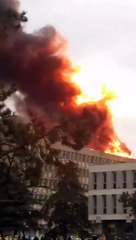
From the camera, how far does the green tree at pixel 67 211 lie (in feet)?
266

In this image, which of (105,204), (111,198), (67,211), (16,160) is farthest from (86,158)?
(16,160)

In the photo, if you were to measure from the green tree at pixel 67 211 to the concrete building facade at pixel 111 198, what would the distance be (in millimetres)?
8128

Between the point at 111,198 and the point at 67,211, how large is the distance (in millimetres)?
14233

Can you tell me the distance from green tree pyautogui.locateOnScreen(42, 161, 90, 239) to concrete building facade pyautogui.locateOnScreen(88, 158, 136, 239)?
8128 mm

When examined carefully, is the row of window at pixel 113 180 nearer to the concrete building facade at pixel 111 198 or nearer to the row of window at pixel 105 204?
the concrete building facade at pixel 111 198

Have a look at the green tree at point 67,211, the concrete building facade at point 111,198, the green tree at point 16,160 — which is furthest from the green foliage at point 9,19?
the concrete building facade at point 111,198

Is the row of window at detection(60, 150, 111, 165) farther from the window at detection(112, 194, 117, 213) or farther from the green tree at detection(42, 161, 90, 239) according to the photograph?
the green tree at detection(42, 161, 90, 239)

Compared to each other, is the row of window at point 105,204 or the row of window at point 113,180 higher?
the row of window at point 113,180

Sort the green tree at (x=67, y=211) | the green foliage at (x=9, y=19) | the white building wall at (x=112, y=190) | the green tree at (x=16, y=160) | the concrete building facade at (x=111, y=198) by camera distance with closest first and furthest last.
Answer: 1. the green foliage at (x=9, y=19)
2. the green tree at (x=16, y=160)
3. the green tree at (x=67, y=211)
4. the concrete building facade at (x=111, y=198)
5. the white building wall at (x=112, y=190)

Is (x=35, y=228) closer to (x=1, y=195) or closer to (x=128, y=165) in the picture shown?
(x=1, y=195)

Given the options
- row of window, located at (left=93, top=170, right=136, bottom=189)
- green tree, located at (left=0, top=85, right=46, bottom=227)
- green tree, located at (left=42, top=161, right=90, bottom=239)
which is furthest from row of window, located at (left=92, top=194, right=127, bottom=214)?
green tree, located at (left=0, top=85, right=46, bottom=227)

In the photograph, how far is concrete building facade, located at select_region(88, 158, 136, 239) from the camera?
93938 mm

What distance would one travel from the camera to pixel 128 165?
3797 inches

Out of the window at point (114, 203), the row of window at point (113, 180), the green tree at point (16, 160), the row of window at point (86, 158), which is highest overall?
the row of window at point (86, 158)
